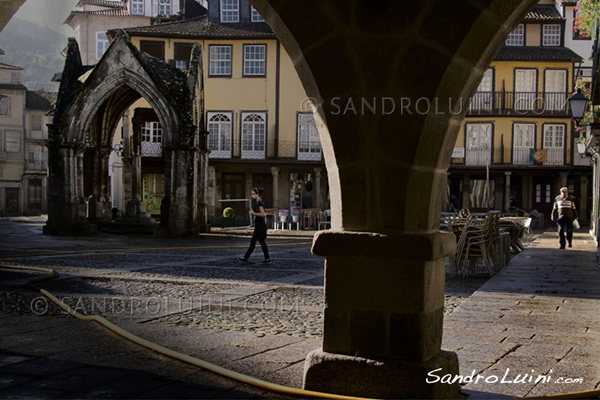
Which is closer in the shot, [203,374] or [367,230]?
[367,230]

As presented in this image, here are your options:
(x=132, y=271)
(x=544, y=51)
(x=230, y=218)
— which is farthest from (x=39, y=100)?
(x=132, y=271)

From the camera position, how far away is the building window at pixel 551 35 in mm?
40750

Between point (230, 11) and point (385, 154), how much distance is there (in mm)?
36780

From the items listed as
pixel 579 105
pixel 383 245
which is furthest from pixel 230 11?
pixel 383 245

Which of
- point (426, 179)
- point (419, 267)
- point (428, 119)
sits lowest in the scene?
point (419, 267)

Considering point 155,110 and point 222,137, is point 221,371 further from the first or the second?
point 222,137

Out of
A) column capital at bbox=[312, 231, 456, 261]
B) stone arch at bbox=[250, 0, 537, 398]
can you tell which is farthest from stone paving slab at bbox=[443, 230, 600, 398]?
column capital at bbox=[312, 231, 456, 261]

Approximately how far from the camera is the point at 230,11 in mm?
39188

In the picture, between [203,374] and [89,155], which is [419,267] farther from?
[89,155]

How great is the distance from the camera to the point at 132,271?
39.4 feet

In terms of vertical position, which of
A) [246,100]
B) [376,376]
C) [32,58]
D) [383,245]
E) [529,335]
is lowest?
[529,335]

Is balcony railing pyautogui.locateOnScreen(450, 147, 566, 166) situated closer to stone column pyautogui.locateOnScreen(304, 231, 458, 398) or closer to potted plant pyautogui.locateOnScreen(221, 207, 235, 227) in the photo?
potted plant pyautogui.locateOnScreen(221, 207, 235, 227)

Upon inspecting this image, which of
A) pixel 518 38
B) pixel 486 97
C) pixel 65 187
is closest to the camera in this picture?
pixel 65 187

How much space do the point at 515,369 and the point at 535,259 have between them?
10.4 m
